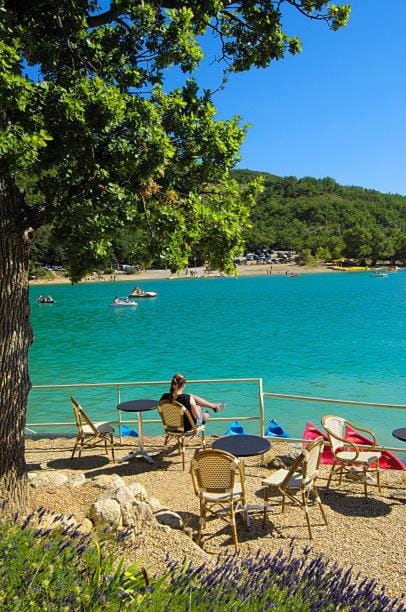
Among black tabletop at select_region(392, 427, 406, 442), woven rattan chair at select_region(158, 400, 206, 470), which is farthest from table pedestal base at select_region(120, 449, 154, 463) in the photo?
black tabletop at select_region(392, 427, 406, 442)

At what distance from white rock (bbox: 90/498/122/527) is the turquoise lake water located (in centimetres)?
875

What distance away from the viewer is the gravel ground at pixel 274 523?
15.9ft

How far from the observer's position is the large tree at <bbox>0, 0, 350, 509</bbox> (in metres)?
4.68

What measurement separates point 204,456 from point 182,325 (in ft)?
125

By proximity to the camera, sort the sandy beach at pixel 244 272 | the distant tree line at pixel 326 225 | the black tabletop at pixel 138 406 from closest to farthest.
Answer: the black tabletop at pixel 138 406 → the sandy beach at pixel 244 272 → the distant tree line at pixel 326 225

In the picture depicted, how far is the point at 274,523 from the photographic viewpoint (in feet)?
20.5

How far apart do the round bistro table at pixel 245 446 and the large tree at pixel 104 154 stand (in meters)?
2.41

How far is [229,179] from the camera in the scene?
19.6ft

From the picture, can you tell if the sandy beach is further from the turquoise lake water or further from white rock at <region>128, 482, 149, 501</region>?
white rock at <region>128, 482, 149, 501</region>

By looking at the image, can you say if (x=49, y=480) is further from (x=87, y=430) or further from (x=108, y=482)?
(x=87, y=430)

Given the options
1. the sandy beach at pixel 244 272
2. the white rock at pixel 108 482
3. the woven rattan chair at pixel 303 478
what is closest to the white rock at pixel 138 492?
the white rock at pixel 108 482

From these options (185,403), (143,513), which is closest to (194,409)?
(185,403)

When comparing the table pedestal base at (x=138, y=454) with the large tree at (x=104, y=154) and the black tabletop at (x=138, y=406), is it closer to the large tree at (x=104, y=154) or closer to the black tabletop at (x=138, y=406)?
the black tabletop at (x=138, y=406)

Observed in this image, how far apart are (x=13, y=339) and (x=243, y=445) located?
3226 mm
